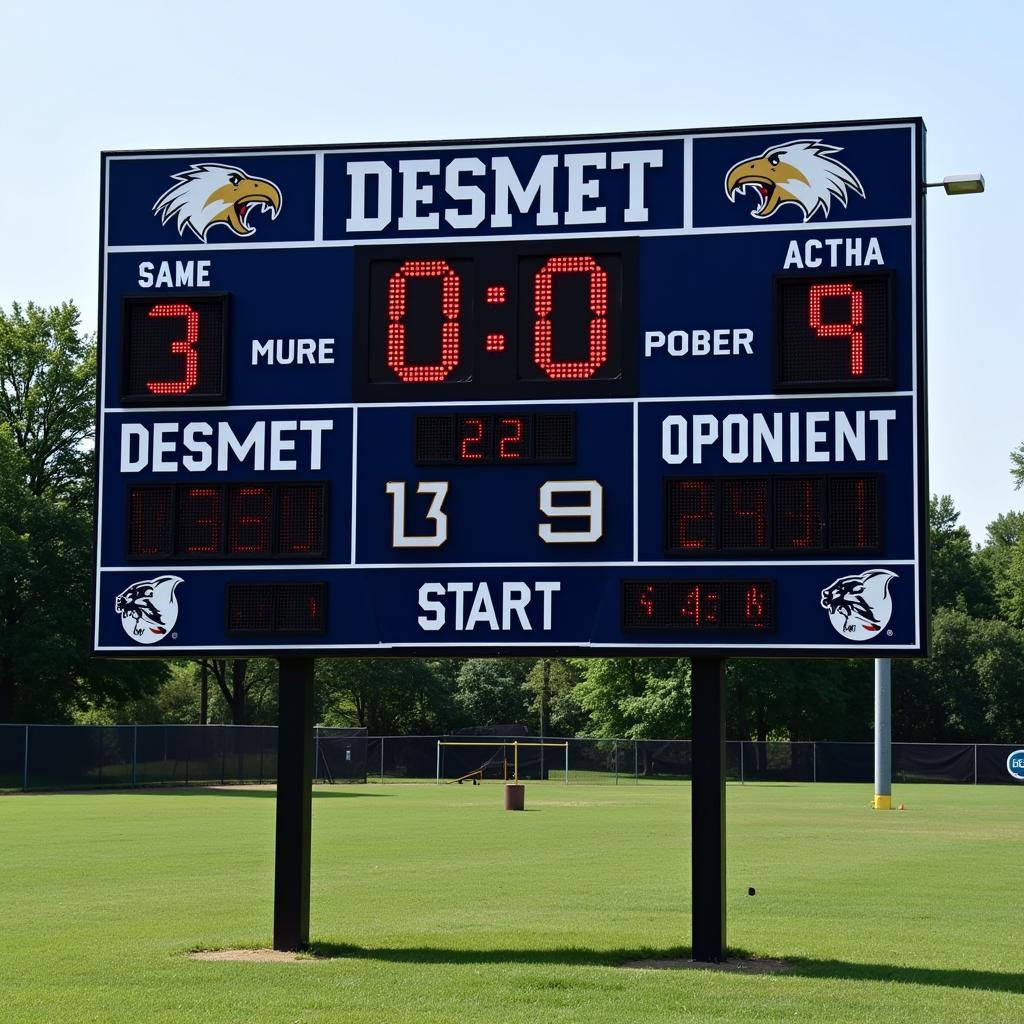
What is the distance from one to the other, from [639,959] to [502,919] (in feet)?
10.6

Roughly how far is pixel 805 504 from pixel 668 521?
0.96 meters

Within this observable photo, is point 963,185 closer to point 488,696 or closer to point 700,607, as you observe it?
point 700,607

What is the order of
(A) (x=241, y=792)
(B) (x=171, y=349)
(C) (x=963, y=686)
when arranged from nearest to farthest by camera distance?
1. (B) (x=171, y=349)
2. (A) (x=241, y=792)
3. (C) (x=963, y=686)

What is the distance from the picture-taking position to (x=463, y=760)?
59.3 m

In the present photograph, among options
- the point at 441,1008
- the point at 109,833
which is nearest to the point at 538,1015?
the point at 441,1008

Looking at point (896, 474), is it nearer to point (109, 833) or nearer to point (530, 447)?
point (530, 447)

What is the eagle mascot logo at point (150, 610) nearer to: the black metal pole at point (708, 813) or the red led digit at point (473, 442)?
the red led digit at point (473, 442)

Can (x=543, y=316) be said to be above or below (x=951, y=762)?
above

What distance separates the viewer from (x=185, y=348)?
12906 millimetres

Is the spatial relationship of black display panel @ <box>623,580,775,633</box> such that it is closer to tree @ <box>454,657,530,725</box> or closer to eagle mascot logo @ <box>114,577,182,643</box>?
eagle mascot logo @ <box>114,577,182,643</box>

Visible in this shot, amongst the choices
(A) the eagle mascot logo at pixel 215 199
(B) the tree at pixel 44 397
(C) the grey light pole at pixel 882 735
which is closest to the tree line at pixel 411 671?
(B) the tree at pixel 44 397

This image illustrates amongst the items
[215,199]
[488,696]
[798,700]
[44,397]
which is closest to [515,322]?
[215,199]

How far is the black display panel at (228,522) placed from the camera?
12.5 meters

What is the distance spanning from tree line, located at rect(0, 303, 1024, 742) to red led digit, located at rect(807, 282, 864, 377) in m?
34.6
